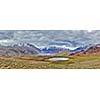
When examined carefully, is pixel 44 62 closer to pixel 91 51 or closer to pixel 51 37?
pixel 51 37

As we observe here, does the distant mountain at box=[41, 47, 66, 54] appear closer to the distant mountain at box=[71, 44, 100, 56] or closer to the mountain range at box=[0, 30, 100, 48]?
the mountain range at box=[0, 30, 100, 48]

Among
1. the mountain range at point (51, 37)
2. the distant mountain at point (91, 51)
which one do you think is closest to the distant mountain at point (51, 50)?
the mountain range at point (51, 37)

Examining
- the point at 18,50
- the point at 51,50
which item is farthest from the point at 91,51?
the point at 18,50

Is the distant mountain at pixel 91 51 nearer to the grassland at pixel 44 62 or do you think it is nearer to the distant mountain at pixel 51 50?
the grassland at pixel 44 62

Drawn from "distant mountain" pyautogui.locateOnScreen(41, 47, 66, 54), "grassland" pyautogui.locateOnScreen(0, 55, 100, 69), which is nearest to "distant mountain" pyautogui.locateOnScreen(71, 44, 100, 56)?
"grassland" pyautogui.locateOnScreen(0, 55, 100, 69)
